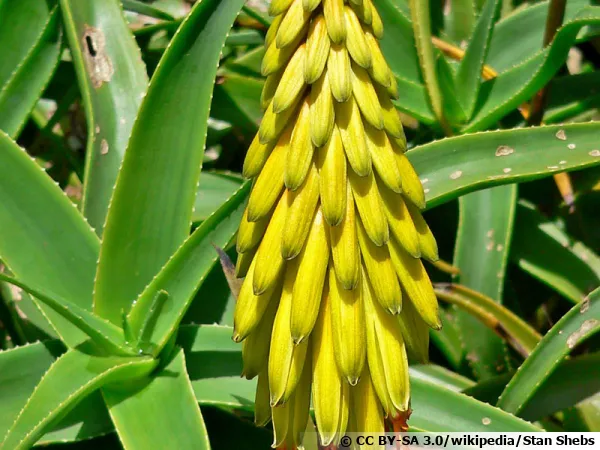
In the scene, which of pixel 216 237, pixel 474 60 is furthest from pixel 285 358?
pixel 474 60

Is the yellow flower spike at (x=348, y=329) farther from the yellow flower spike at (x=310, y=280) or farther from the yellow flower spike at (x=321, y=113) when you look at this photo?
the yellow flower spike at (x=321, y=113)

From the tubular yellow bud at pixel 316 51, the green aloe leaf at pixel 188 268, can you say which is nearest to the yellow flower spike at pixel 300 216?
the tubular yellow bud at pixel 316 51

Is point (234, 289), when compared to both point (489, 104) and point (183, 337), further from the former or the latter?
point (489, 104)

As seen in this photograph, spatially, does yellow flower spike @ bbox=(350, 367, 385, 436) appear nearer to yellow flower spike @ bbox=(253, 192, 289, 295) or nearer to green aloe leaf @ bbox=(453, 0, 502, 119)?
yellow flower spike @ bbox=(253, 192, 289, 295)

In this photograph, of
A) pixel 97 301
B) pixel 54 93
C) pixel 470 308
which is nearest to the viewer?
pixel 97 301

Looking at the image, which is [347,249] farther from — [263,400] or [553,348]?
[553,348]

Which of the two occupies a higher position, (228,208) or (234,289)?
(228,208)

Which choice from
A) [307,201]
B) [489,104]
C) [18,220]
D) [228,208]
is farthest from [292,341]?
[489,104]
